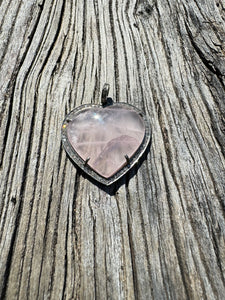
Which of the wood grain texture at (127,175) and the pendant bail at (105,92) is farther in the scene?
the pendant bail at (105,92)

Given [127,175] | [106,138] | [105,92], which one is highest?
[105,92]

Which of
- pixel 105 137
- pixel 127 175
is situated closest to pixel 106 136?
pixel 105 137

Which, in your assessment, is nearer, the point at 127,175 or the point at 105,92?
the point at 127,175

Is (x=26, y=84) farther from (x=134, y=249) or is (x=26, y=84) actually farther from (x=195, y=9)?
(x=195, y=9)

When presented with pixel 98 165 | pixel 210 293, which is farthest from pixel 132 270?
pixel 98 165

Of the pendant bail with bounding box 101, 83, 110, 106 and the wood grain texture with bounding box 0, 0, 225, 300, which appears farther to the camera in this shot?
the pendant bail with bounding box 101, 83, 110, 106

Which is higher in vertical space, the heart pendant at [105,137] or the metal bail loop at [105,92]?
the metal bail loop at [105,92]

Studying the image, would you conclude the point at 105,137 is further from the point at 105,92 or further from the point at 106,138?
the point at 105,92
